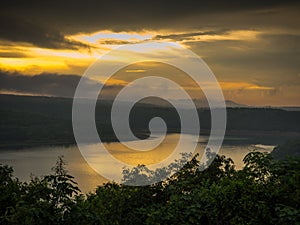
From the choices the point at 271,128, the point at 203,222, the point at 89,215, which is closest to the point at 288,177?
the point at 203,222

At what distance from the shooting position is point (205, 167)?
16.9 m

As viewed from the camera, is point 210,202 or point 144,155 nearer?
point 210,202

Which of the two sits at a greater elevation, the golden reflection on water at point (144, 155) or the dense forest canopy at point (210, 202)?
the golden reflection on water at point (144, 155)

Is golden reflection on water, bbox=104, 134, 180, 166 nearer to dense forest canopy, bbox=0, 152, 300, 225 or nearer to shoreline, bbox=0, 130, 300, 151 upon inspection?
shoreline, bbox=0, 130, 300, 151

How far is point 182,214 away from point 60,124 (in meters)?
170

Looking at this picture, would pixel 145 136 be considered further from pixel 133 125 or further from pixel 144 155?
pixel 144 155

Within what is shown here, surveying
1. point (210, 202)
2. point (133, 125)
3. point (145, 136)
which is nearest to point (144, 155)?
point (210, 202)

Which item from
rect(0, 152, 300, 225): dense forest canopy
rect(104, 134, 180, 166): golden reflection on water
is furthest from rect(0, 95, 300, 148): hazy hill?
rect(0, 152, 300, 225): dense forest canopy

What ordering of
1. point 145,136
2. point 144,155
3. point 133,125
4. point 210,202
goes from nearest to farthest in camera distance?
point 210,202 → point 144,155 → point 145,136 → point 133,125

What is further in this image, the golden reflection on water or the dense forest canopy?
the golden reflection on water

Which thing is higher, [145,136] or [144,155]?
[145,136]

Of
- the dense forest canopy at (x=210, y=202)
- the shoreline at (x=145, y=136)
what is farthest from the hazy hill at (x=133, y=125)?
the dense forest canopy at (x=210, y=202)

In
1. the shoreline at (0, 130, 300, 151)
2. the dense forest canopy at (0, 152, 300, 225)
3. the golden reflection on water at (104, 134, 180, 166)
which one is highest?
the shoreline at (0, 130, 300, 151)

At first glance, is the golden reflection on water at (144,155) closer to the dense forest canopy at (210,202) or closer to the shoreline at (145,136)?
the shoreline at (145,136)
